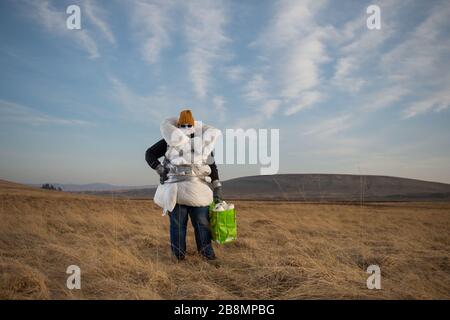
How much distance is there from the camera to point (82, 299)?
324 centimetres

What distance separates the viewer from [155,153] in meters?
5.48

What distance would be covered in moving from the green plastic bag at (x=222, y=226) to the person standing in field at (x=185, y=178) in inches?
4.1

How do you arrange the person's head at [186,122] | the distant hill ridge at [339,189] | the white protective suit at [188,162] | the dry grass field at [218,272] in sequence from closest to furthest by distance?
the dry grass field at [218,272] < the white protective suit at [188,162] < the person's head at [186,122] < the distant hill ridge at [339,189]

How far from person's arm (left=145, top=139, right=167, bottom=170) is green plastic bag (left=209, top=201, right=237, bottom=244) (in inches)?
47.7

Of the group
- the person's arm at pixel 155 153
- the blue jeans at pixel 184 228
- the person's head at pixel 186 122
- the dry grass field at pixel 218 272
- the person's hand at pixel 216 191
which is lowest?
the dry grass field at pixel 218 272

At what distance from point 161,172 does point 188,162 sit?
1.66 feet

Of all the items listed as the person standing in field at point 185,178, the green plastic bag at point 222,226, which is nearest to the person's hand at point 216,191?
the person standing in field at point 185,178

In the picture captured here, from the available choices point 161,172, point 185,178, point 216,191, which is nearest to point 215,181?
point 216,191

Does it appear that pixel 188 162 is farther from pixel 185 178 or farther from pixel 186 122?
pixel 186 122

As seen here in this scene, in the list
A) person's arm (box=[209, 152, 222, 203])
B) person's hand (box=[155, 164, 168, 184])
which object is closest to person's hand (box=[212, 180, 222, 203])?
person's arm (box=[209, 152, 222, 203])

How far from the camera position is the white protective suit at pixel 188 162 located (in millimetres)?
5051

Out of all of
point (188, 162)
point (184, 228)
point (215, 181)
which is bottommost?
point (184, 228)

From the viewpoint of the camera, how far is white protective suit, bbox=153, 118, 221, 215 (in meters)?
5.05

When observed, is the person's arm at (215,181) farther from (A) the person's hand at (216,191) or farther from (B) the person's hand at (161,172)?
(B) the person's hand at (161,172)
